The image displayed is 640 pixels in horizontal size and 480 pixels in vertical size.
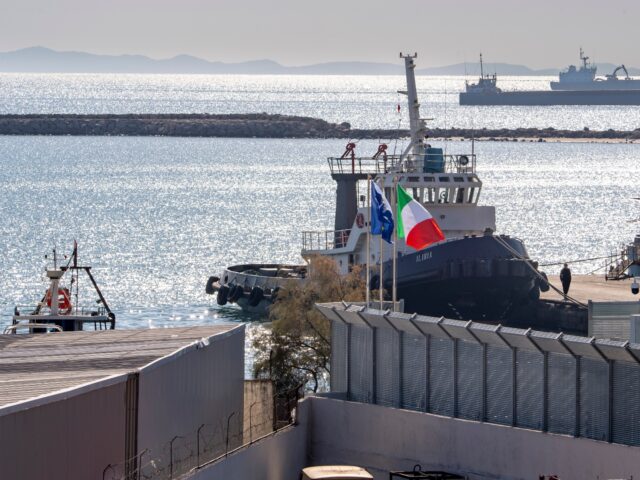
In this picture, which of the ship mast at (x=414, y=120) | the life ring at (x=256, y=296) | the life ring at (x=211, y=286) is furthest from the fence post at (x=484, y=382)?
the life ring at (x=211, y=286)

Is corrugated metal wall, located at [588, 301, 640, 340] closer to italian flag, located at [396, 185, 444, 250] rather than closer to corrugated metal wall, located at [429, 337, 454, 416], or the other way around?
italian flag, located at [396, 185, 444, 250]

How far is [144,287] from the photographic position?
63.7m

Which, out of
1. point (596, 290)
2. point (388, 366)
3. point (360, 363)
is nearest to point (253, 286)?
point (596, 290)

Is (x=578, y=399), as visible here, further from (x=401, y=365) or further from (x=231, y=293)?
(x=231, y=293)

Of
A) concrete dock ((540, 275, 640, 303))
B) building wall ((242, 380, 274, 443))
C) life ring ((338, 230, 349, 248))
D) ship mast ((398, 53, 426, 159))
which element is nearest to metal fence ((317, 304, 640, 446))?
building wall ((242, 380, 274, 443))

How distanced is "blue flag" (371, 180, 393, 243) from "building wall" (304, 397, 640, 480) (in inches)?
137

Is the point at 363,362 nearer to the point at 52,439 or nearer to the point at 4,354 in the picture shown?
the point at 4,354

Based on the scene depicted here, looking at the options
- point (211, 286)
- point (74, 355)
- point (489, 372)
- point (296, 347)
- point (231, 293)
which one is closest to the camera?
point (489, 372)

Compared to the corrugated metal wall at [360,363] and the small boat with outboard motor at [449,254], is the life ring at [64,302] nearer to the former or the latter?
the corrugated metal wall at [360,363]

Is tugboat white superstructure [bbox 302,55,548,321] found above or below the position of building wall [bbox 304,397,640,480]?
above

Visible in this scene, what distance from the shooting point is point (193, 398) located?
69.3 feet

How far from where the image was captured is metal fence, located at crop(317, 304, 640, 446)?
19.4 metres

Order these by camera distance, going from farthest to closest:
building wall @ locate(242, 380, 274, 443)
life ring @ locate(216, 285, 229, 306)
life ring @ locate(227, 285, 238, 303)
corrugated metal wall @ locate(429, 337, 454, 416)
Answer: life ring @ locate(216, 285, 229, 306) → life ring @ locate(227, 285, 238, 303) → building wall @ locate(242, 380, 274, 443) → corrugated metal wall @ locate(429, 337, 454, 416)

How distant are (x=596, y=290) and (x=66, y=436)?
107 ft
